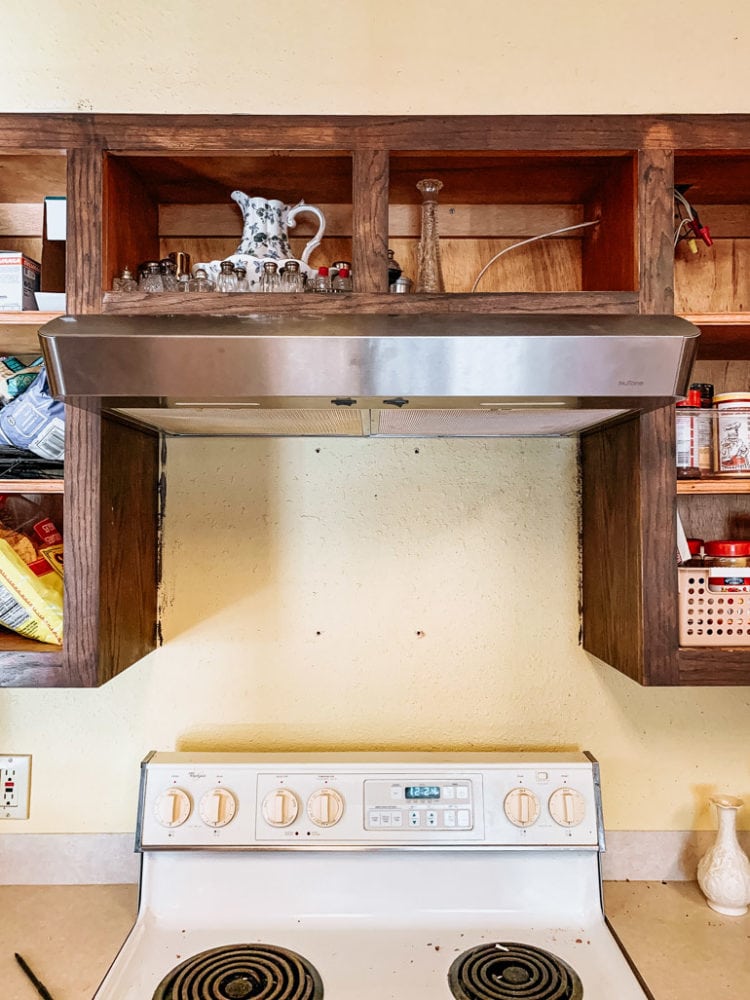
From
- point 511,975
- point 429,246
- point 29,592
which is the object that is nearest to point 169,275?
point 429,246

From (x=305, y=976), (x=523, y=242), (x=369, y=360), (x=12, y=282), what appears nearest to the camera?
(x=369, y=360)

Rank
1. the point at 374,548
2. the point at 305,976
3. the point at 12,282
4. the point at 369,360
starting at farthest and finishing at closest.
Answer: the point at 374,548 < the point at 12,282 < the point at 305,976 < the point at 369,360

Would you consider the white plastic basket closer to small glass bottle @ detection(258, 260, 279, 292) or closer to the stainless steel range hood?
the stainless steel range hood

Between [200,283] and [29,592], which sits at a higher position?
[200,283]

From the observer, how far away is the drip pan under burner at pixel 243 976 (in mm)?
1056

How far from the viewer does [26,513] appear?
1407mm

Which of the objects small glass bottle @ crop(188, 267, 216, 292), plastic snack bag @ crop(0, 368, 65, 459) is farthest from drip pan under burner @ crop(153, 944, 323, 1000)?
small glass bottle @ crop(188, 267, 216, 292)

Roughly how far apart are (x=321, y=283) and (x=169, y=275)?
0.79 ft

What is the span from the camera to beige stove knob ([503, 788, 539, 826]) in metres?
1.29

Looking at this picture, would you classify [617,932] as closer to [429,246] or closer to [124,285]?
[429,246]

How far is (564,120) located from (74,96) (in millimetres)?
932

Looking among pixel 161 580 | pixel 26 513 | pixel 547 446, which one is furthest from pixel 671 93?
pixel 26 513

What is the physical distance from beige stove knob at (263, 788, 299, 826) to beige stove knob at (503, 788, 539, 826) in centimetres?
37

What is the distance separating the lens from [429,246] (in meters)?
1.25
